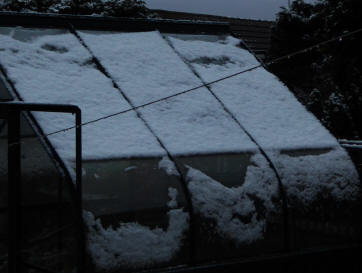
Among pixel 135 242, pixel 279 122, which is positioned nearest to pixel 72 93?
pixel 135 242

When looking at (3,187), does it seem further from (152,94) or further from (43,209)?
(152,94)

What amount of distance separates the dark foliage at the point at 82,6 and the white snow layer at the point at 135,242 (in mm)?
6070

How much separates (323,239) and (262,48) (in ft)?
36.9

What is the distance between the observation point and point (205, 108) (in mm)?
6289

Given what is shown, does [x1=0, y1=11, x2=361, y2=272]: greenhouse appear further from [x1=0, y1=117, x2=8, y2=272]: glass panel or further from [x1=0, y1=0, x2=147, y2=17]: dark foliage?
[x1=0, y1=0, x2=147, y2=17]: dark foliage

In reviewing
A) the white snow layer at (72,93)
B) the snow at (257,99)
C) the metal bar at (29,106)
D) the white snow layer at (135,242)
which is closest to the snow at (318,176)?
the snow at (257,99)

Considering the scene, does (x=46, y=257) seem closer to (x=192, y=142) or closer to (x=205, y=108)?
(x=192, y=142)

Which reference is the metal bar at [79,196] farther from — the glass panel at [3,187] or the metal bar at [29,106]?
the glass panel at [3,187]

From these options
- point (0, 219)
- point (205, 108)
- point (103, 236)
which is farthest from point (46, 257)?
point (205, 108)

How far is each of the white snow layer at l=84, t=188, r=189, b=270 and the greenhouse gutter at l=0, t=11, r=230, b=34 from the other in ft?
9.30

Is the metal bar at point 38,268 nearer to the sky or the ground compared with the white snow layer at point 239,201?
nearer to the ground

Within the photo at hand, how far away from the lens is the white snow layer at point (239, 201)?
210 inches

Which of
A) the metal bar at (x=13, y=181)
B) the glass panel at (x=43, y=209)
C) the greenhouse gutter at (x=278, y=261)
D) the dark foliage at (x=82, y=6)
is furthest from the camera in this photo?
the dark foliage at (x=82, y=6)

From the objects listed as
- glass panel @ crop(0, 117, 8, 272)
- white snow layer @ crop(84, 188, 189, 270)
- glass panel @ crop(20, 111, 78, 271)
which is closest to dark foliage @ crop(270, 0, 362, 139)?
white snow layer @ crop(84, 188, 189, 270)
